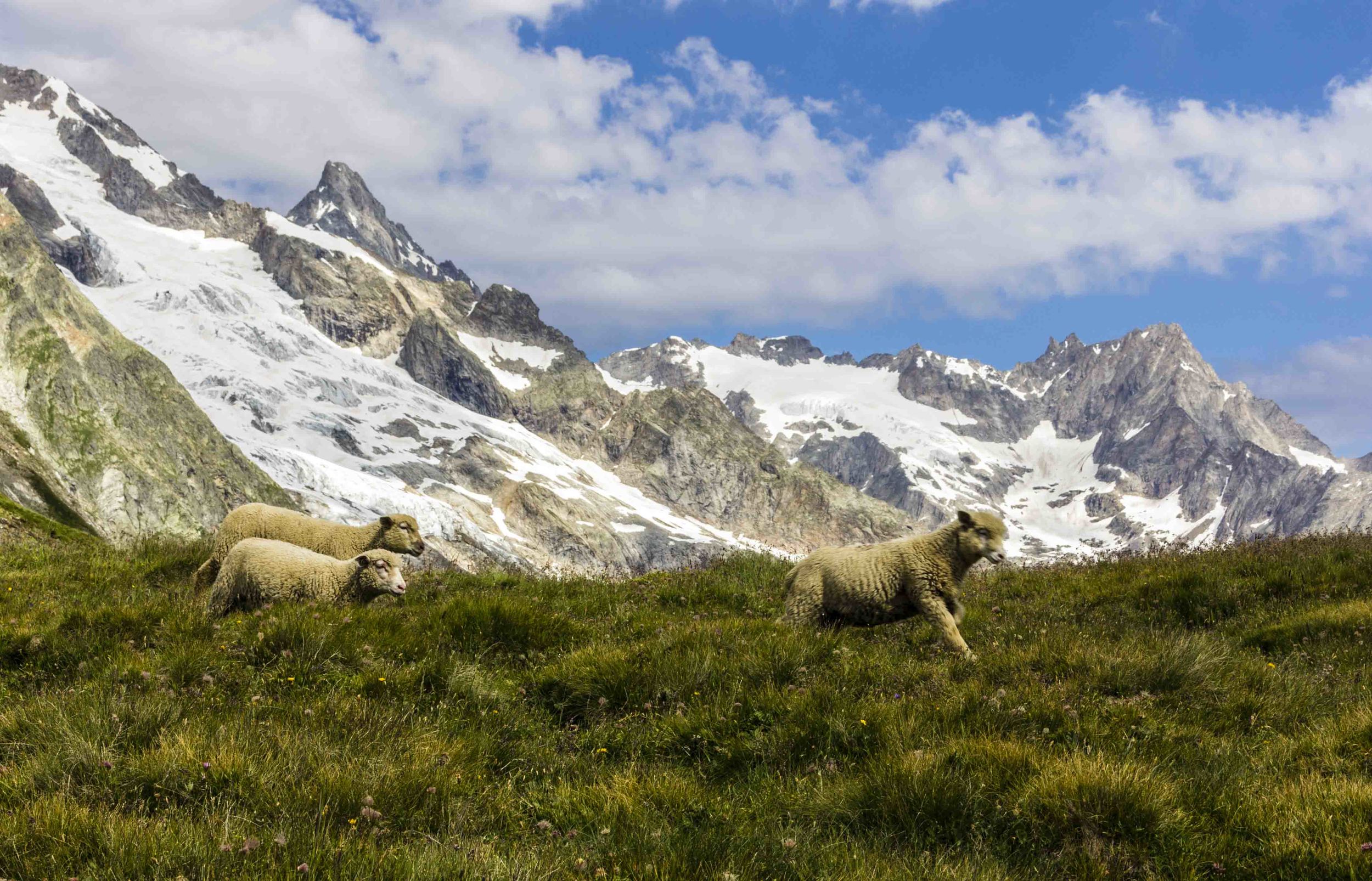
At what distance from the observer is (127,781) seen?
532cm

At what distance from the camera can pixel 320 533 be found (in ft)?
50.8

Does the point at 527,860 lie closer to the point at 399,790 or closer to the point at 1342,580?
the point at 399,790

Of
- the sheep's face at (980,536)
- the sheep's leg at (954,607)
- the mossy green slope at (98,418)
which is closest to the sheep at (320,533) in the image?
the sheep's leg at (954,607)

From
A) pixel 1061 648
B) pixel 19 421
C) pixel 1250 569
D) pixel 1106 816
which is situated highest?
pixel 1250 569

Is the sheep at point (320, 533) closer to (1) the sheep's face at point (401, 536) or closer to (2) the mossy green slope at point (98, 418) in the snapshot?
(1) the sheep's face at point (401, 536)

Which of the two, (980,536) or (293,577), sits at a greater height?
(980,536)

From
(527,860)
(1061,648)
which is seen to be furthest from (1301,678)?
(527,860)

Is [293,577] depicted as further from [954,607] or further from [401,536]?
[954,607]

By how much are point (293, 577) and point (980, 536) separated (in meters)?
9.16

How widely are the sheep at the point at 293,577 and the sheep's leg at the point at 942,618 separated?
22.8 ft

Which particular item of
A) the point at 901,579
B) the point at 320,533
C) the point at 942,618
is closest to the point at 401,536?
the point at 320,533

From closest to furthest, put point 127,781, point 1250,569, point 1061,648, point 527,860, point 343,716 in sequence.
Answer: point 527,860 → point 127,781 → point 343,716 → point 1061,648 → point 1250,569

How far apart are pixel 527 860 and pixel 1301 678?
7721mm

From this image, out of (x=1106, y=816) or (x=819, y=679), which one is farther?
(x=819, y=679)
